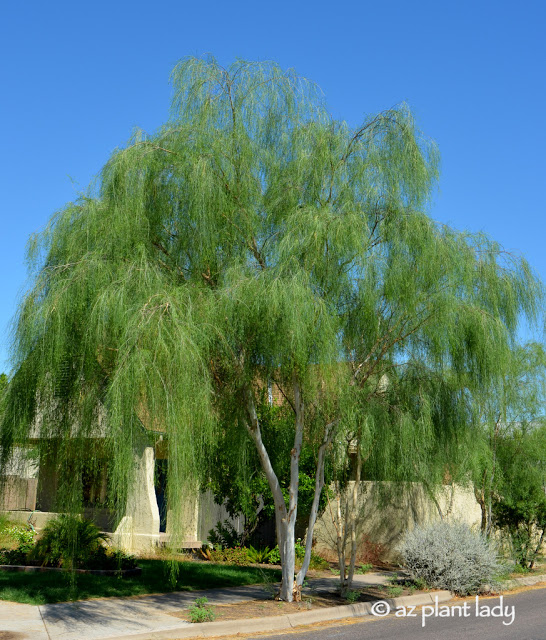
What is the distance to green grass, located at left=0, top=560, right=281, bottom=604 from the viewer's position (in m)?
12.4

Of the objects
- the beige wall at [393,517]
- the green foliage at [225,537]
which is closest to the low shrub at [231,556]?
the green foliage at [225,537]

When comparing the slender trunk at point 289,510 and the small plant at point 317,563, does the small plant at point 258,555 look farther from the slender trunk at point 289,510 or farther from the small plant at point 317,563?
the slender trunk at point 289,510

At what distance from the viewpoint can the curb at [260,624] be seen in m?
10.0

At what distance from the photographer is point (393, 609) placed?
43.2 feet

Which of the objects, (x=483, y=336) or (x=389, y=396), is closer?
(x=483, y=336)

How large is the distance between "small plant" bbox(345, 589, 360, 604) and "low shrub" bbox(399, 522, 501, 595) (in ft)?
6.88

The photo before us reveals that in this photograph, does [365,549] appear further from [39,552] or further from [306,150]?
[306,150]

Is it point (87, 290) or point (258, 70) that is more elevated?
point (258, 70)

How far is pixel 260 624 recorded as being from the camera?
1078 centimetres

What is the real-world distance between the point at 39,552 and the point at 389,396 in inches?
340

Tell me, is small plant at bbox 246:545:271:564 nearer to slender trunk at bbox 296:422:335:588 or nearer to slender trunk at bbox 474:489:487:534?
slender trunk at bbox 474:489:487:534

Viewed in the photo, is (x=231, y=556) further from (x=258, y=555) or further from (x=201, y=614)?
(x=201, y=614)

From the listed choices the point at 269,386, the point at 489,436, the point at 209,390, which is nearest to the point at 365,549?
the point at 489,436

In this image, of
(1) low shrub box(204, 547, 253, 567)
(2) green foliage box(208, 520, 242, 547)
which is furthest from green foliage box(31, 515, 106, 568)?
(2) green foliage box(208, 520, 242, 547)
